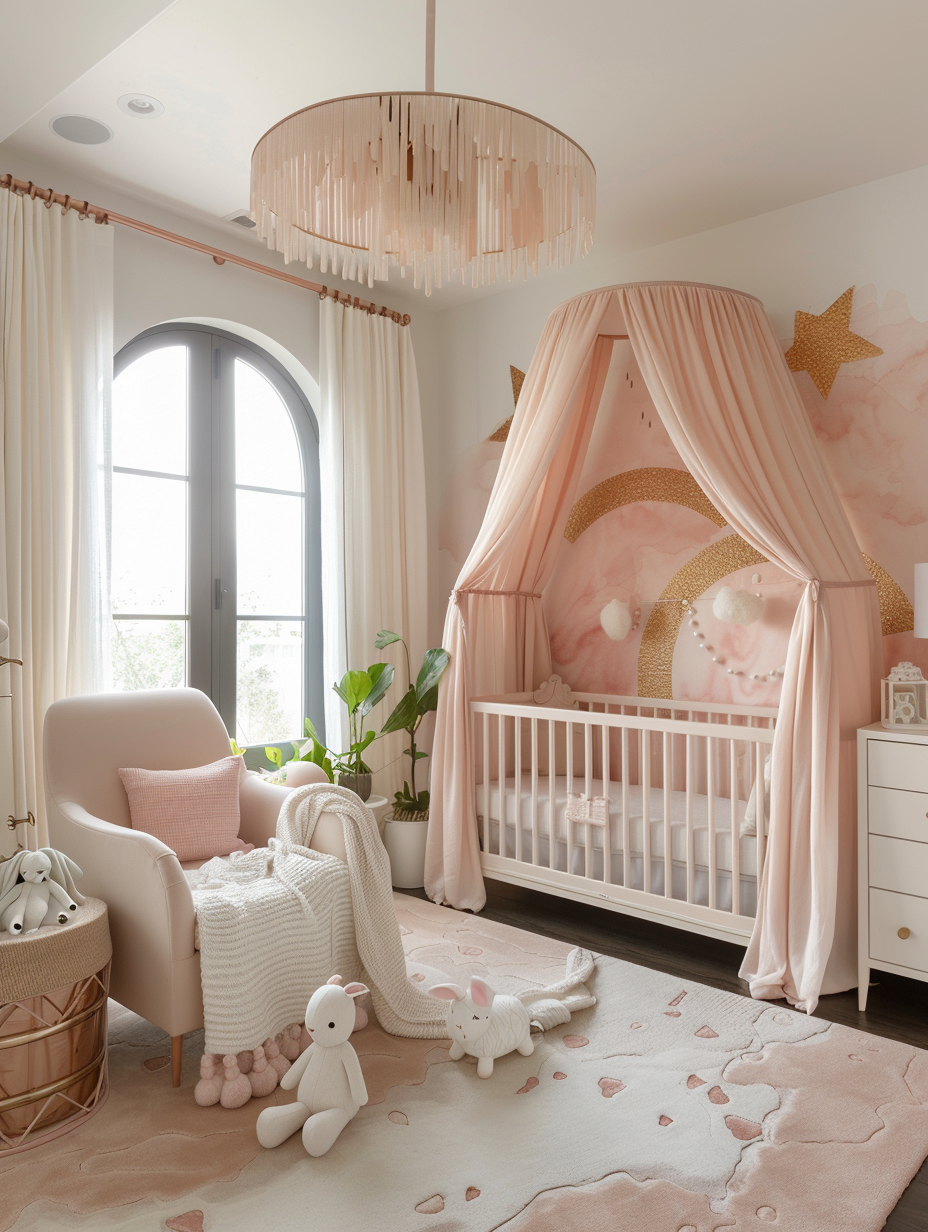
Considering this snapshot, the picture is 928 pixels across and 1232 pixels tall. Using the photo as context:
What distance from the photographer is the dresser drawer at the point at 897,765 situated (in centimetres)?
247

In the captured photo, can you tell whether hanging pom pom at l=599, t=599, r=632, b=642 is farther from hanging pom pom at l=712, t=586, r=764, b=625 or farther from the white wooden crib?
hanging pom pom at l=712, t=586, r=764, b=625

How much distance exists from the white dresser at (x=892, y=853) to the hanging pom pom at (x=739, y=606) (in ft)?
2.55

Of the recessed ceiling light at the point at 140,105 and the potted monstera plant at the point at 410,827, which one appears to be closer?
the recessed ceiling light at the point at 140,105

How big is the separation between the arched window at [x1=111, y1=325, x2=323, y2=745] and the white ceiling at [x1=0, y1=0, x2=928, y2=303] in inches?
30.9

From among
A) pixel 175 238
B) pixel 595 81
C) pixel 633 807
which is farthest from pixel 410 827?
pixel 595 81

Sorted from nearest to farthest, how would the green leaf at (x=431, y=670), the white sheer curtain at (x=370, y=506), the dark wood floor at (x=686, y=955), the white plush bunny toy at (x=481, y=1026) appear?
the white plush bunny toy at (x=481, y=1026)
the dark wood floor at (x=686, y=955)
the green leaf at (x=431, y=670)
the white sheer curtain at (x=370, y=506)

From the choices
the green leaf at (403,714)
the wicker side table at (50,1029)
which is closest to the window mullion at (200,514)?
the green leaf at (403,714)

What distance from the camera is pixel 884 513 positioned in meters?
3.09

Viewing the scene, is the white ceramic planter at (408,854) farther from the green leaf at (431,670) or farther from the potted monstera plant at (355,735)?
the green leaf at (431,670)

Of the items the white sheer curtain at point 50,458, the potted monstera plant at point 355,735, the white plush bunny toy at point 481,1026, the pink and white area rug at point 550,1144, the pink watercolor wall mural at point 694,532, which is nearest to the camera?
the pink and white area rug at point 550,1144

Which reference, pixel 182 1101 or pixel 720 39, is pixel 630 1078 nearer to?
pixel 182 1101

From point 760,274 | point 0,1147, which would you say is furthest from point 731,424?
point 0,1147

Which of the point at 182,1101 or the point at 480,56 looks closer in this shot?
the point at 182,1101

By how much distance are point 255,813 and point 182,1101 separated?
938 millimetres
